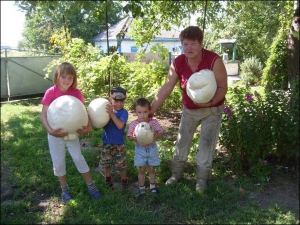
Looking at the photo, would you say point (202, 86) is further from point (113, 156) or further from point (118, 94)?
point (113, 156)

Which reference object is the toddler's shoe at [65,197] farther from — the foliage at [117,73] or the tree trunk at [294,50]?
the foliage at [117,73]

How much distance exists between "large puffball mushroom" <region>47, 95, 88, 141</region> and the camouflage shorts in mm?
503

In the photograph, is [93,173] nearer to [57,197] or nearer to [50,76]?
[57,197]

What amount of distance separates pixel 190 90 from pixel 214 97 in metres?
0.28

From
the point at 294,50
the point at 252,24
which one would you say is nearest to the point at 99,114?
the point at 294,50

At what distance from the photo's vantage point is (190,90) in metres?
3.18

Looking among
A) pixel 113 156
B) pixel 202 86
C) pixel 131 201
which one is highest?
pixel 202 86

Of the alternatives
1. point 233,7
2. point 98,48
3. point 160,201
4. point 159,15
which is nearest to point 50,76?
point 98,48

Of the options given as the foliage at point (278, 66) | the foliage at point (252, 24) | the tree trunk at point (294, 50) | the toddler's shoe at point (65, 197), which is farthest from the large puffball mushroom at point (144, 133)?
the foliage at point (278, 66)

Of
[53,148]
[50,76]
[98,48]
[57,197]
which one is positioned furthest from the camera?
[50,76]

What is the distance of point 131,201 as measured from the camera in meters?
3.33

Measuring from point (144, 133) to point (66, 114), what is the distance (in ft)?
2.68

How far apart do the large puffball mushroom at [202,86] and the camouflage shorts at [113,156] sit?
1024mm

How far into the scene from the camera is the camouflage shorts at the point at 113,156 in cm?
344
